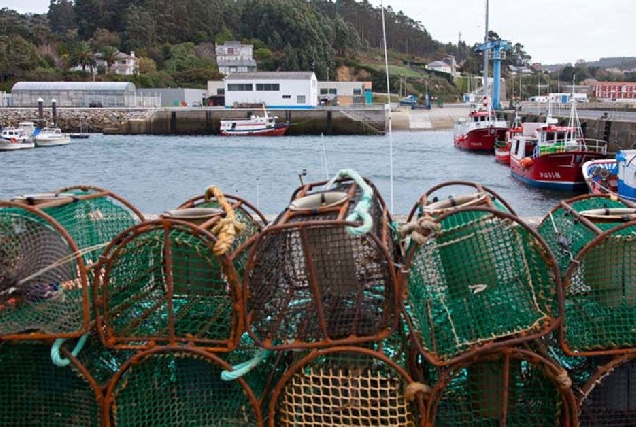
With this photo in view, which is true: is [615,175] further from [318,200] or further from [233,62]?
[233,62]

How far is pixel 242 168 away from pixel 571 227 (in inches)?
1236

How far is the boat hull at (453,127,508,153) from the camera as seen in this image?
42500mm

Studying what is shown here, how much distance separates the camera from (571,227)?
4.05m

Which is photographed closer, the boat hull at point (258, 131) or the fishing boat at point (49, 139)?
the fishing boat at point (49, 139)

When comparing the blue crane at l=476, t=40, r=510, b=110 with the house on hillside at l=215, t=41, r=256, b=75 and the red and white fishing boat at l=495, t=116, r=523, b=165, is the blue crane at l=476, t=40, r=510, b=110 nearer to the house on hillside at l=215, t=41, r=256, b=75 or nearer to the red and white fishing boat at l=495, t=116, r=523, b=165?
the red and white fishing boat at l=495, t=116, r=523, b=165

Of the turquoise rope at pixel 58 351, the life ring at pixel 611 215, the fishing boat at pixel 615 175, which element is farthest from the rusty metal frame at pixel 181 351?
the fishing boat at pixel 615 175

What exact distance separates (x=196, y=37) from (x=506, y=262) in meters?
108

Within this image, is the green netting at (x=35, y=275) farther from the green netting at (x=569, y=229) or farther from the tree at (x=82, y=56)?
the tree at (x=82, y=56)

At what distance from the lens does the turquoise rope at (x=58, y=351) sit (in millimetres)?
3389

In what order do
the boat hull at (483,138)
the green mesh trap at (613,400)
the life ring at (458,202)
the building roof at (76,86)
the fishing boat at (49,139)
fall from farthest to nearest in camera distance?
the building roof at (76,86)
the fishing boat at (49,139)
the boat hull at (483,138)
the life ring at (458,202)
the green mesh trap at (613,400)

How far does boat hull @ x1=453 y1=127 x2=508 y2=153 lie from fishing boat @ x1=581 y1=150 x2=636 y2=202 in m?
18.1

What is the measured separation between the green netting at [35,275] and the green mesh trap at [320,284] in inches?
38.6

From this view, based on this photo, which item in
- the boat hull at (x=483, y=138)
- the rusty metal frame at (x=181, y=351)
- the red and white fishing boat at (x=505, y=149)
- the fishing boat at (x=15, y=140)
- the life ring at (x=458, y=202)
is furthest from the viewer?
the fishing boat at (x=15, y=140)

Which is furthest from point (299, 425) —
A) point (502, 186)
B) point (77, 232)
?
point (502, 186)
